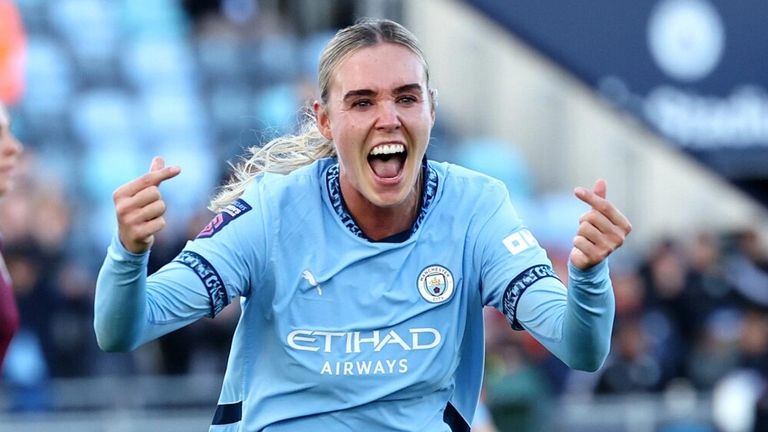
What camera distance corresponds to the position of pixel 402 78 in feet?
14.2

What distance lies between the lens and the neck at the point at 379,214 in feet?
14.7

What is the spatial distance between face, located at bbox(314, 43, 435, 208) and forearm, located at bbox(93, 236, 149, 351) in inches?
27.2

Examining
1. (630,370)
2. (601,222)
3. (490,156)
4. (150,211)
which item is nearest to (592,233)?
(601,222)

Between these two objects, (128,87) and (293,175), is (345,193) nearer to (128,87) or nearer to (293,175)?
(293,175)

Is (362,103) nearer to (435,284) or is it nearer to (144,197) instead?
(435,284)

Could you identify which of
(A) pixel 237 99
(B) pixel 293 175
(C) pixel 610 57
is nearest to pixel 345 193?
(B) pixel 293 175

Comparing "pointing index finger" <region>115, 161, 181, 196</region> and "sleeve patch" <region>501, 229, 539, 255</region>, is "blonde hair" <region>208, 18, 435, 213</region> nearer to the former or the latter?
"sleeve patch" <region>501, 229, 539, 255</region>

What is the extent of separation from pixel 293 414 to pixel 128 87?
9.21 metres

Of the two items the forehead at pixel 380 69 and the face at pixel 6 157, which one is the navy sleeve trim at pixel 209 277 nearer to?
the forehead at pixel 380 69

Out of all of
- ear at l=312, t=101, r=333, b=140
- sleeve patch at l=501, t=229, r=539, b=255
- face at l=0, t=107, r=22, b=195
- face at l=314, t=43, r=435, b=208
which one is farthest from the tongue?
face at l=0, t=107, r=22, b=195

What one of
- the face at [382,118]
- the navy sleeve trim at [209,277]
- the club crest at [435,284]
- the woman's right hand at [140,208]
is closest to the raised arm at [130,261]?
the woman's right hand at [140,208]

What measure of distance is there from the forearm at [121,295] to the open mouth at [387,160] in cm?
71

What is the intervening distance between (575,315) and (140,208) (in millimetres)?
1117

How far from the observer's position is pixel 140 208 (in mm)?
3930
